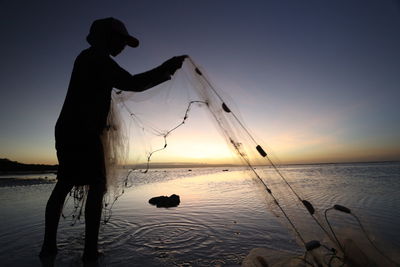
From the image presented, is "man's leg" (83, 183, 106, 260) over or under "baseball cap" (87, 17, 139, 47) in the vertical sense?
under

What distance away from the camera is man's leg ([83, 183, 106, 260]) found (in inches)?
94.9

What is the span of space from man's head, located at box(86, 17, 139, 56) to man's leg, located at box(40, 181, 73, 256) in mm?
1719

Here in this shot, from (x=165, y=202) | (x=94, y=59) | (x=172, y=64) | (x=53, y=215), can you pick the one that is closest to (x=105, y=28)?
(x=94, y=59)

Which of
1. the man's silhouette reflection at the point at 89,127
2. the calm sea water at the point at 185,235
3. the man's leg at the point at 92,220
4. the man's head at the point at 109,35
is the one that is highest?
the man's head at the point at 109,35

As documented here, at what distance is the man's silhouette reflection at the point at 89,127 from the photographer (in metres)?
2.47

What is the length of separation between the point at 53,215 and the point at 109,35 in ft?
7.18

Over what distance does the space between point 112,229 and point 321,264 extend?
10.2 feet

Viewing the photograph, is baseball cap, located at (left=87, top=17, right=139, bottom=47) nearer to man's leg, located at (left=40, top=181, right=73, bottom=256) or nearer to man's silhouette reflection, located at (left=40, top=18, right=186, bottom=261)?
man's silhouette reflection, located at (left=40, top=18, right=186, bottom=261)

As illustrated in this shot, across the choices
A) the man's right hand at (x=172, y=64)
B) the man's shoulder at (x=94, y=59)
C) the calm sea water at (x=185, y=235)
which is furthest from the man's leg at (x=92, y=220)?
the man's right hand at (x=172, y=64)

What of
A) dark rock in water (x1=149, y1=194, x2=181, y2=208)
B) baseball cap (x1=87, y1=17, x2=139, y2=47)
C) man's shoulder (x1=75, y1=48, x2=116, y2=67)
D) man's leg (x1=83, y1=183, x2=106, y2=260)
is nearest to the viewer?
man's leg (x1=83, y1=183, x2=106, y2=260)

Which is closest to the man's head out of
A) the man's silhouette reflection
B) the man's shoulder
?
the man's silhouette reflection

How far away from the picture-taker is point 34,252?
2.70 m

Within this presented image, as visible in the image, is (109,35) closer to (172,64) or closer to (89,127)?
(172,64)

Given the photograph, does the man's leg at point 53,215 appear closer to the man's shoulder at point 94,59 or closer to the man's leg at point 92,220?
the man's leg at point 92,220
